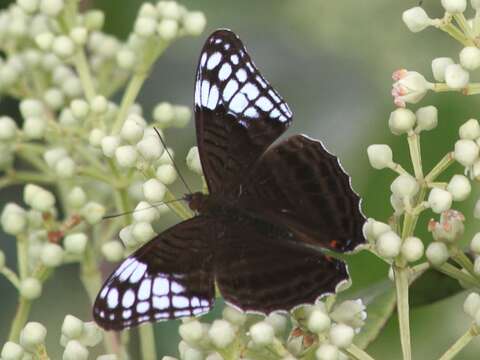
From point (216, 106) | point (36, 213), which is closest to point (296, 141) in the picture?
point (216, 106)

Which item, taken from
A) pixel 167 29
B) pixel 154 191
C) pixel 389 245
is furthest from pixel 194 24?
pixel 389 245

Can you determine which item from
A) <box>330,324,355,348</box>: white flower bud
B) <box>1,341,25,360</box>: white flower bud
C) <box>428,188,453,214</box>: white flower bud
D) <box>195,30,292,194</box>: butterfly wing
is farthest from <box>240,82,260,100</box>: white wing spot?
<box>1,341,25,360</box>: white flower bud

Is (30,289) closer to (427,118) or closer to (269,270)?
(269,270)

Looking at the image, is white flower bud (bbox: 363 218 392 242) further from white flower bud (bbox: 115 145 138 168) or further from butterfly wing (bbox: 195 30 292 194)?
white flower bud (bbox: 115 145 138 168)

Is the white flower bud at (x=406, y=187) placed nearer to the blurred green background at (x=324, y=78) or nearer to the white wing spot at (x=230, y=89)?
the white wing spot at (x=230, y=89)

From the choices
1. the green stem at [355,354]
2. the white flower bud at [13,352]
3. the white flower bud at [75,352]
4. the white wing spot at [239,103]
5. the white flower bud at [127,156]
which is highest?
the white wing spot at [239,103]

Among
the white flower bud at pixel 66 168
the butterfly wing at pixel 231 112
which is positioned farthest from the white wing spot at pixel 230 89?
the white flower bud at pixel 66 168
